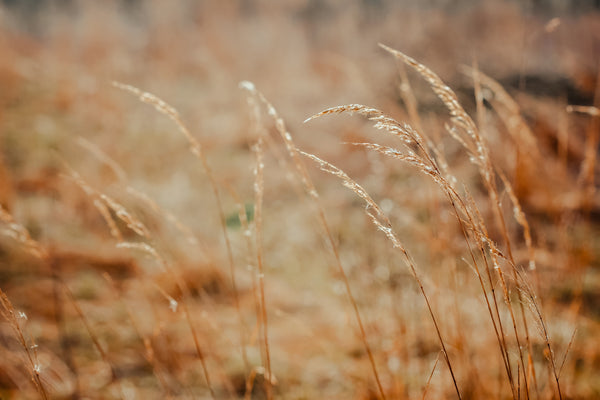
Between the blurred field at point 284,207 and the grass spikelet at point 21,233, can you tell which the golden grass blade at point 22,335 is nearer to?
the blurred field at point 284,207

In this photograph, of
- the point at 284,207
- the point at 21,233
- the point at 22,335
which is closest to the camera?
the point at 22,335

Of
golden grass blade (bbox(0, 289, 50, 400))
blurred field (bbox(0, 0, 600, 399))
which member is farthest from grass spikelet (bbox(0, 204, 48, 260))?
golden grass blade (bbox(0, 289, 50, 400))

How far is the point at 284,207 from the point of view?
2.98m

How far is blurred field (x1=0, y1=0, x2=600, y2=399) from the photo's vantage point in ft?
3.46

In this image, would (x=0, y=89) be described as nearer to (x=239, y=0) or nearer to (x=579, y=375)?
(x=239, y=0)

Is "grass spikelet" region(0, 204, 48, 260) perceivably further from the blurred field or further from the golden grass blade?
the golden grass blade

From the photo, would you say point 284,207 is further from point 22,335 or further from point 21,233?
point 22,335

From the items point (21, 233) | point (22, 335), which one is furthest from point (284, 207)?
point (22, 335)

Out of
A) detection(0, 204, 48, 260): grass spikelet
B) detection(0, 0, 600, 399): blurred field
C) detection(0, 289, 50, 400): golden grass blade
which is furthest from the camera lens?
detection(0, 0, 600, 399): blurred field

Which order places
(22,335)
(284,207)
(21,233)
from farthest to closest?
(284,207), (21,233), (22,335)

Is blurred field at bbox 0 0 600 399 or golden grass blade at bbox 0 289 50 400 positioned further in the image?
blurred field at bbox 0 0 600 399

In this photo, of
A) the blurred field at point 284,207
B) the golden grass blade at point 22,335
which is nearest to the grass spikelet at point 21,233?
the blurred field at point 284,207

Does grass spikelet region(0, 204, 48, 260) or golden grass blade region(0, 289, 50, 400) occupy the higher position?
grass spikelet region(0, 204, 48, 260)

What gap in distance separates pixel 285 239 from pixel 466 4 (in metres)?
5.59
